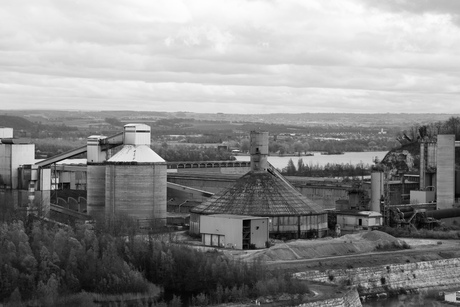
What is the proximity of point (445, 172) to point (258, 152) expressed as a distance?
72.6 ft

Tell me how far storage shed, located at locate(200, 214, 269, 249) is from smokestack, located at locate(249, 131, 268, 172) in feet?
27.2

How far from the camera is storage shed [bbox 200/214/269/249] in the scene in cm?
6688

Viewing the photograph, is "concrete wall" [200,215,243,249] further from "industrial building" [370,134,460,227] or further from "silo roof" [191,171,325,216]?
"industrial building" [370,134,460,227]

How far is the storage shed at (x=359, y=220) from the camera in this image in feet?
258

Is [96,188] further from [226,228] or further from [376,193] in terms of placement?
[376,193]

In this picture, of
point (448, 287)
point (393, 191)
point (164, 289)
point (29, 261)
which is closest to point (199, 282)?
point (164, 289)

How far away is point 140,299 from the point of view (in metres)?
51.1

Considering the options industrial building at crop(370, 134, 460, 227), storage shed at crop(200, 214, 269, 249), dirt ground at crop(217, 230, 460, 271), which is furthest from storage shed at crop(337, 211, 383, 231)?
storage shed at crop(200, 214, 269, 249)

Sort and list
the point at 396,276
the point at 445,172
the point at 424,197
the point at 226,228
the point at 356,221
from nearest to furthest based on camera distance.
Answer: the point at 396,276 → the point at 226,228 → the point at 356,221 → the point at 445,172 → the point at 424,197

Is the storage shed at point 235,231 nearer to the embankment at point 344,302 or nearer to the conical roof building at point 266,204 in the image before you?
the conical roof building at point 266,204

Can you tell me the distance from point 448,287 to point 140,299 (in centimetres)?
2134

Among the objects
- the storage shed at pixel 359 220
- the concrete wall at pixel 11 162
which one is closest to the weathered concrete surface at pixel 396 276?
the storage shed at pixel 359 220

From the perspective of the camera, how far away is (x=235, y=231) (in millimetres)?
66938

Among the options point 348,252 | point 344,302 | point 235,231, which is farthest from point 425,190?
point 344,302
